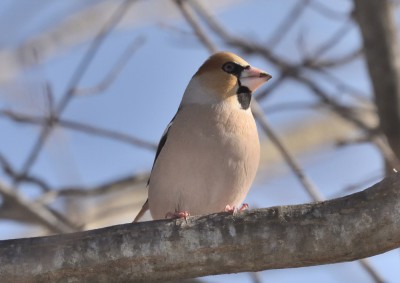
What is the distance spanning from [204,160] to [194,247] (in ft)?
3.38

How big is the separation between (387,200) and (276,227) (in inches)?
17.0

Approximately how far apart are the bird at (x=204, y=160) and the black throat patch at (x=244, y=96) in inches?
1.4

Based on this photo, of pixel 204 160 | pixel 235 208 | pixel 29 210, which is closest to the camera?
pixel 235 208

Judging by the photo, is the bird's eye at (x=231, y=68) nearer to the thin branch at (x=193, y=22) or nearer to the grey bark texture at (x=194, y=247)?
the thin branch at (x=193, y=22)

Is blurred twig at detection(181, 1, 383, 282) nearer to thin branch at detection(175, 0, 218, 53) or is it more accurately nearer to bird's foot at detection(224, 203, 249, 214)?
thin branch at detection(175, 0, 218, 53)

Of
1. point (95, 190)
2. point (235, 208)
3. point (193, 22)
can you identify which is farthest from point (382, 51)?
point (95, 190)

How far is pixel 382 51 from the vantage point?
451 cm

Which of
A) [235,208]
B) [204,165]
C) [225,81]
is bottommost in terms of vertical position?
[235,208]

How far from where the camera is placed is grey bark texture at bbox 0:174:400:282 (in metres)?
3.18

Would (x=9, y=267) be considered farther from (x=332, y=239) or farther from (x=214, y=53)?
(x=214, y=53)

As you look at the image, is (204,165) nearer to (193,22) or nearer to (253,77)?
(253,77)

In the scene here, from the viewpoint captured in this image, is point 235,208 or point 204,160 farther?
point 204,160

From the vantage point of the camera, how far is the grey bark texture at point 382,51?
→ 4.41m

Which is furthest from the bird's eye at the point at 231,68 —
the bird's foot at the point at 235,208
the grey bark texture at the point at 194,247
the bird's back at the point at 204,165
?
the grey bark texture at the point at 194,247
